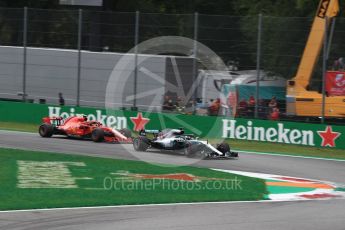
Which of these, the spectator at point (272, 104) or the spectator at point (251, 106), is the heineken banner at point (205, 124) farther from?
the spectator at point (272, 104)

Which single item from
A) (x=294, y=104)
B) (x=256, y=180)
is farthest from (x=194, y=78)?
(x=256, y=180)

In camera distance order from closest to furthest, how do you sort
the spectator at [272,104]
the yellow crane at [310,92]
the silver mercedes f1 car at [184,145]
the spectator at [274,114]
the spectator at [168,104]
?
the silver mercedes f1 car at [184,145], the yellow crane at [310,92], the spectator at [274,114], the spectator at [272,104], the spectator at [168,104]

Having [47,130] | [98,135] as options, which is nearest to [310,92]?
[98,135]

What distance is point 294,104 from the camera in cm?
2555

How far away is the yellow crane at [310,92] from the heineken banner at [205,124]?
4.05 ft

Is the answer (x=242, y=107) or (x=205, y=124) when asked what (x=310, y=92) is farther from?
(x=205, y=124)

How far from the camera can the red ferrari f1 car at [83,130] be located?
72.0ft

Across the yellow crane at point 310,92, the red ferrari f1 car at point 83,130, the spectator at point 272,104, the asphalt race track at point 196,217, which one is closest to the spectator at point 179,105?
the spectator at point 272,104

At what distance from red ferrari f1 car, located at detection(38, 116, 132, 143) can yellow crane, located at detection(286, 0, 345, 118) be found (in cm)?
635

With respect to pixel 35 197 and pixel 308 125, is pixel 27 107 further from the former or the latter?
pixel 35 197

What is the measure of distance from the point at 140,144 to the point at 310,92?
8.12m

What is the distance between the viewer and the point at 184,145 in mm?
19172

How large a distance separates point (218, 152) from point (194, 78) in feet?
27.2

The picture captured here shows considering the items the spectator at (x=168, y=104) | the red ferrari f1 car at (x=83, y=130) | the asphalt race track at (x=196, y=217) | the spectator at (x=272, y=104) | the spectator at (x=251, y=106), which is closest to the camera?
the asphalt race track at (x=196, y=217)
